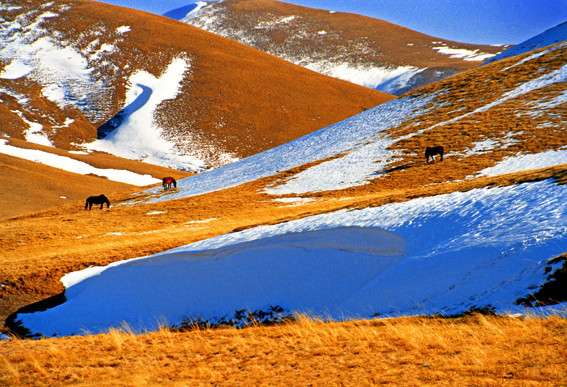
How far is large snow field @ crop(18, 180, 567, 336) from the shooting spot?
9.84m

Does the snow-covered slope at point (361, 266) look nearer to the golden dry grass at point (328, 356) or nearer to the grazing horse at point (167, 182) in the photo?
the golden dry grass at point (328, 356)

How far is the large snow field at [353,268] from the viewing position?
9.84 metres

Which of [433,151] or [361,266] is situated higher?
[433,151]

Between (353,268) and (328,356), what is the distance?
593 centimetres

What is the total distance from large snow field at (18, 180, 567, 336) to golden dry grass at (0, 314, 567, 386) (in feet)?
4.30

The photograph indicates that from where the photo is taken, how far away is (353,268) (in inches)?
523

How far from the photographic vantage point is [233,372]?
7.26m

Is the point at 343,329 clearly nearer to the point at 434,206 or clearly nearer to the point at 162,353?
the point at 162,353

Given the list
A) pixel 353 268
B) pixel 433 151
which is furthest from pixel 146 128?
pixel 353 268

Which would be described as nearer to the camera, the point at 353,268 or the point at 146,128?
the point at 353,268

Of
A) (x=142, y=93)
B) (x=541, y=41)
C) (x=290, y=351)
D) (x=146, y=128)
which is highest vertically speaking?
(x=142, y=93)

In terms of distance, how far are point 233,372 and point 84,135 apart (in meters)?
99.2

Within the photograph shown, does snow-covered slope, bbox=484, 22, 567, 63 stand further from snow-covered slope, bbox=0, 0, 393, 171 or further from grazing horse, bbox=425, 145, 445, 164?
snow-covered slope, bbox=0, 0, 393, 171

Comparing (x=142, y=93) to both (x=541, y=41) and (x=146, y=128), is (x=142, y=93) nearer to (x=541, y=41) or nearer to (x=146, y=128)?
(x=146, y=128)
